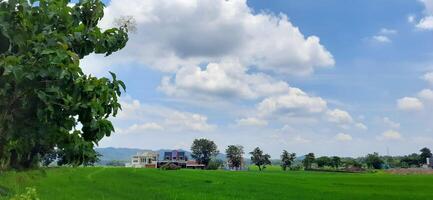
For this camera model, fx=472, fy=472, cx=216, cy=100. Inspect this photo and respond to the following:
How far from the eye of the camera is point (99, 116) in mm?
6543

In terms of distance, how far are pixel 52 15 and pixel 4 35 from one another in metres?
0.73

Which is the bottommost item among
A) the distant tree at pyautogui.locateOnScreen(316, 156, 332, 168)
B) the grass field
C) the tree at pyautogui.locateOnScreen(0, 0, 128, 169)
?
the grass field

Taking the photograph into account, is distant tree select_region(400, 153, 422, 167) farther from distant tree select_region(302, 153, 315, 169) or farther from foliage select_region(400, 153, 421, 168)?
distant tree select_region(302, 153, 315, 169)

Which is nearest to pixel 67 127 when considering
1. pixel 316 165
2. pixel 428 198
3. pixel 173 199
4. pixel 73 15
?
pixel 73 15

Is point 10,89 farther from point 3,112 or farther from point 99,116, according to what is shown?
point 99,116

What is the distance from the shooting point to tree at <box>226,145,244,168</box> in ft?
535

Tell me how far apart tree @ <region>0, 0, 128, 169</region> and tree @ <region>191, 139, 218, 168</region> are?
147m

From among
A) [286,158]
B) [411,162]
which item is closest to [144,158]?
[286,158]

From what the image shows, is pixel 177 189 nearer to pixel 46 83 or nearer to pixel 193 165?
pixel 46 83

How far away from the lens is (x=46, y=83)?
6.05m

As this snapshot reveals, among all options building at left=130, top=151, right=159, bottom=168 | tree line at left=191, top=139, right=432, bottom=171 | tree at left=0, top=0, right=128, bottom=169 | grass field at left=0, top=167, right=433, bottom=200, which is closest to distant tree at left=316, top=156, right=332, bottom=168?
tree line at left=191, top=139, right=432, bottom=171

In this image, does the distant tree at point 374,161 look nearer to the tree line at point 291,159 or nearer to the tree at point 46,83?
the tree line at point 291,159

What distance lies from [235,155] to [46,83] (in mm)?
159644

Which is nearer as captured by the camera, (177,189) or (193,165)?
(177,189)
